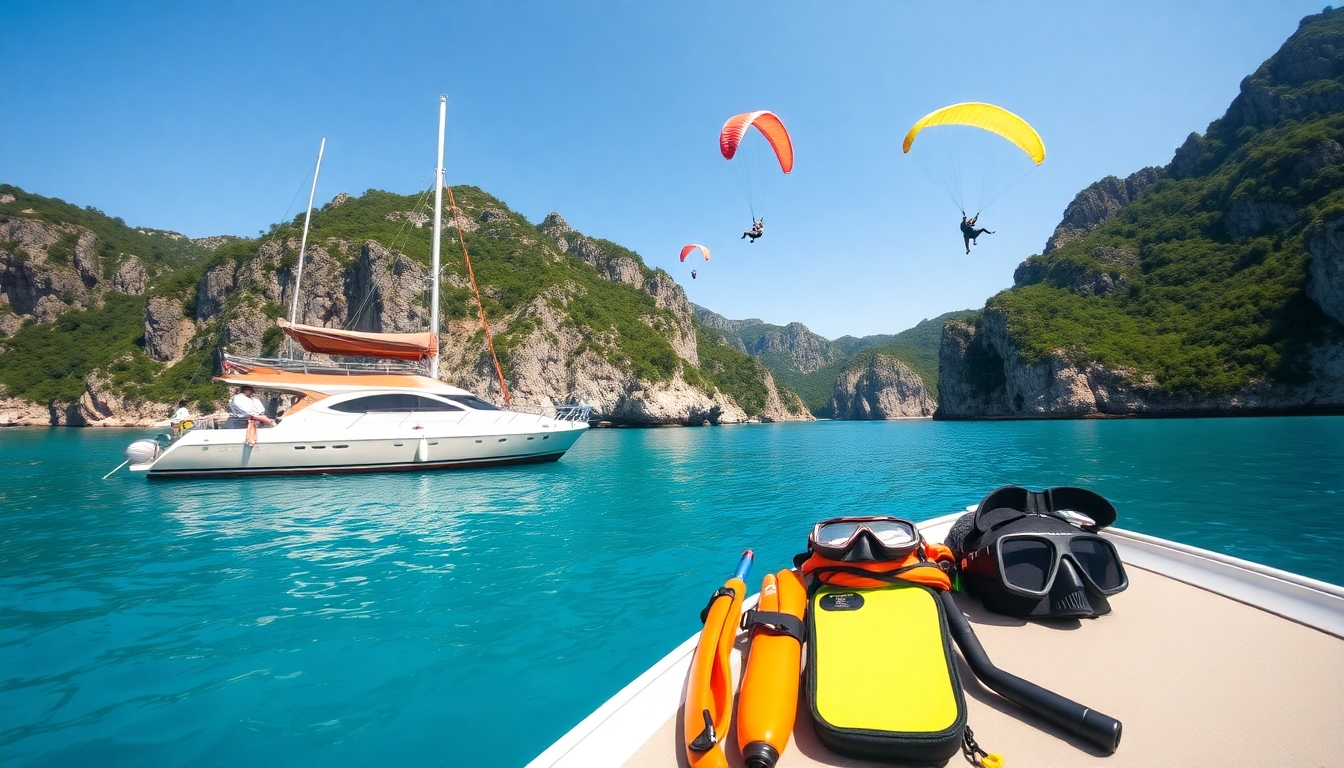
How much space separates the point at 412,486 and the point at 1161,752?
48.3ft

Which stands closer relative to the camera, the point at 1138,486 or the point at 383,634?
the point at 383,634

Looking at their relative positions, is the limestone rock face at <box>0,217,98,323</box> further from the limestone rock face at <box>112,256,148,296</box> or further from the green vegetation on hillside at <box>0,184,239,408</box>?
the limestone rock face at <box>112,256,148,296</box>

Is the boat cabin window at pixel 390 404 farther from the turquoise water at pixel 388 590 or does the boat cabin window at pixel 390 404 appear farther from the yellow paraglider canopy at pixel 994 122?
the yellow paraglider canopy at pixel 994 122

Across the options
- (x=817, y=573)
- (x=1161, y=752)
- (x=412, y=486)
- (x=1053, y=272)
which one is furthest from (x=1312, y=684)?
(x=1053, y=272)

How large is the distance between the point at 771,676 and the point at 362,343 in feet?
60.3

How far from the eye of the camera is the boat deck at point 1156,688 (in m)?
1.48

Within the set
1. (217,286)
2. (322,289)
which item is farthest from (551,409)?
(217,286)

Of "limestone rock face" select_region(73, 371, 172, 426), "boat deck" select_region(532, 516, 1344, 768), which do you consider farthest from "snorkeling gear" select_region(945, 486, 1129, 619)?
"limestone rock face" select_region(73, 371, 172, 426)

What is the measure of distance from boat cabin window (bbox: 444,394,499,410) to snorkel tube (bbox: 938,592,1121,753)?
16563 millimetres

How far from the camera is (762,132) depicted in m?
14.7

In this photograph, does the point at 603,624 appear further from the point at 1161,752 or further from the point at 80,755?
the point at 1161,752

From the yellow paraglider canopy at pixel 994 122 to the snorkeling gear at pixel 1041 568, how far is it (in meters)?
11.5

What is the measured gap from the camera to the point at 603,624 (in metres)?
4.72

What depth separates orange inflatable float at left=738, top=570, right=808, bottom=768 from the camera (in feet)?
4.81
